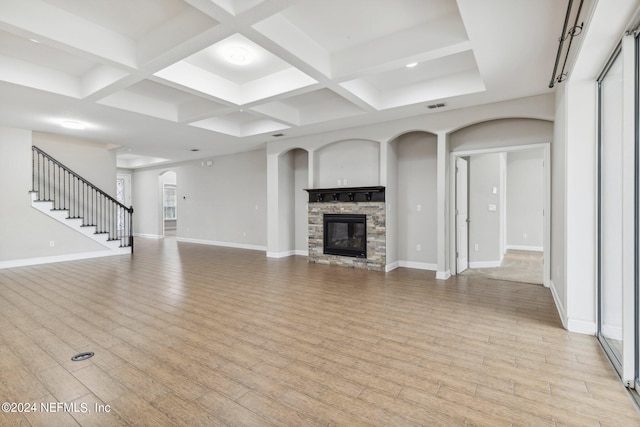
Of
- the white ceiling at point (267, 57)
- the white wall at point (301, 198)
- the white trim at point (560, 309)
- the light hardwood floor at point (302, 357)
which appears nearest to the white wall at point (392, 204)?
the white ceiling at point (267, 57)

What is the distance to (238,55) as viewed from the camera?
12.8ft

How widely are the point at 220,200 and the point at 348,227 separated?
499cm

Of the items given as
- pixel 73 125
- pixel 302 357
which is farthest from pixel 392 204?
pixel 73 125

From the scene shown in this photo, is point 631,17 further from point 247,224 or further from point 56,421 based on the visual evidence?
point 247,224

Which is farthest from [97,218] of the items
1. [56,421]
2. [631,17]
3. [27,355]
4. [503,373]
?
[631,17]

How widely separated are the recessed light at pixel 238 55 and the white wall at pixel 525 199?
7.69m

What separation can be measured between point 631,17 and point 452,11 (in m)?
1.41

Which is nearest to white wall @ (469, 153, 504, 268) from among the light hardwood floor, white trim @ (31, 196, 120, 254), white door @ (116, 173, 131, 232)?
the light hardwood floor

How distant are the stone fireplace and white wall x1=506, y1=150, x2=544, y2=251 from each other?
5.11m

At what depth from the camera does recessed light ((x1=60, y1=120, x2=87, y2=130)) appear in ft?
19.7

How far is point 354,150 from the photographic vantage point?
665cm

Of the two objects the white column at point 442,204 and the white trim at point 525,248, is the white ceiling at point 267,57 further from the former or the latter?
the white trim at point 525,248

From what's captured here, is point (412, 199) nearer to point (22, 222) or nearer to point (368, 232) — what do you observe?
point (368, 232)

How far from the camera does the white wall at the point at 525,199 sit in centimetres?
859
